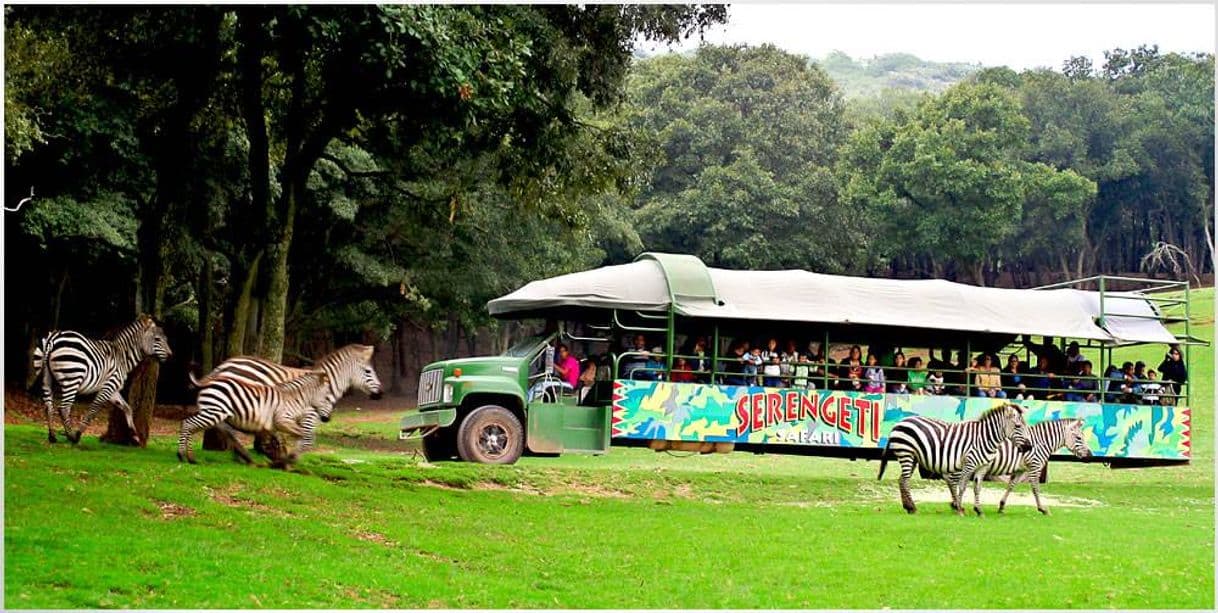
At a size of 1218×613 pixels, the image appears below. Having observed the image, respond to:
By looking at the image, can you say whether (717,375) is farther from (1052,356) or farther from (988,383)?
(1052,356)

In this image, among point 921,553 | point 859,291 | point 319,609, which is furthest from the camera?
point 859,291

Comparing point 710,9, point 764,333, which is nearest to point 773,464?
point 764,333

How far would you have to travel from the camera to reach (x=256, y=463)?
1883 cm

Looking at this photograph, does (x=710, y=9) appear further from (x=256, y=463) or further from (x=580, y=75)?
(x=256, y=463)

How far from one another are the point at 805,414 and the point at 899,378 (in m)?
2.65

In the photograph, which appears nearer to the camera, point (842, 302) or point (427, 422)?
point (427, 422)

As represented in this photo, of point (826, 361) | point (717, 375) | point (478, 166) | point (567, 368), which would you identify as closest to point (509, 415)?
point (567, 368)

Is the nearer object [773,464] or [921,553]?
[921,553]

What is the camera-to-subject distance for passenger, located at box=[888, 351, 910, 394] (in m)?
20.9

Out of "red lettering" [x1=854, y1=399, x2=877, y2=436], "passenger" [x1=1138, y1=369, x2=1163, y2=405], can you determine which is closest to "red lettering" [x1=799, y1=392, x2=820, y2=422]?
"red lettering" [x1=854, y1=399, x2=877, y2=436]

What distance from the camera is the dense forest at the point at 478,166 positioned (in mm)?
20016

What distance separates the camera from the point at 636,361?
2009 centimetres

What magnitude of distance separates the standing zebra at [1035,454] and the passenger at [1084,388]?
3.50 ft

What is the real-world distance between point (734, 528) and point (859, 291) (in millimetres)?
5306
